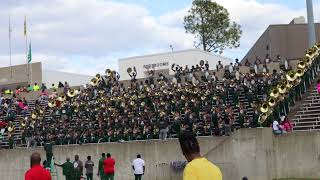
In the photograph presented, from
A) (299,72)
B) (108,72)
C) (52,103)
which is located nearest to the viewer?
(299,72)

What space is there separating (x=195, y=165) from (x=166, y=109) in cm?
2455

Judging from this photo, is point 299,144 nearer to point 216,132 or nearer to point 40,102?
point 216,132

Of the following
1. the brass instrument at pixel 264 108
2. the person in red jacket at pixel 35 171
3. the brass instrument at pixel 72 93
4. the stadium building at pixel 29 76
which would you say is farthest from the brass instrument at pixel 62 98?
the person in red jacket at pixel 35 171

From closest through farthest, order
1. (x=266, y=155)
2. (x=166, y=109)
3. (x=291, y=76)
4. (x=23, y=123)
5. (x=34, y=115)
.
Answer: (x=266, y=155) < (x=291, y=76) < (x=166, y=109) < (x=23, y=123) < (x=34, y=115)

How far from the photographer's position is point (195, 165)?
19.6ft

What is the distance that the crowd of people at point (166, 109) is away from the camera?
90.9ft

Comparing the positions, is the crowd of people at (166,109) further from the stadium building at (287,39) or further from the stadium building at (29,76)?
the stadium building at (29,76)

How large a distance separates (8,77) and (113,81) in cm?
2558

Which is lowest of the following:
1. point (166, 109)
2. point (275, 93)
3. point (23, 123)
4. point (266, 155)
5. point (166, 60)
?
point (266, 155)

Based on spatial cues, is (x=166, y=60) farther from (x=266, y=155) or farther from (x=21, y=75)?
(x=266, y=155)

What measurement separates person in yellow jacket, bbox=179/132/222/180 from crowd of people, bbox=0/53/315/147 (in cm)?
1989

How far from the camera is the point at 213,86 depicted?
31141 mm

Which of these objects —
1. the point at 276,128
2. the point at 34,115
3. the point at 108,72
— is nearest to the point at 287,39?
the point at 108,72

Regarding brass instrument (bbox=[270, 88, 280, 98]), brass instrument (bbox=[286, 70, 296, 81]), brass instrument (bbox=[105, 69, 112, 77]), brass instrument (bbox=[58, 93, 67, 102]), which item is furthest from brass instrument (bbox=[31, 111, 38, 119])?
brass instrument (bbox=[286, 70, 296, 81])
